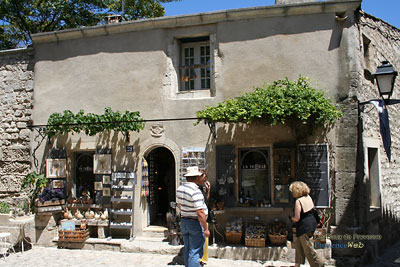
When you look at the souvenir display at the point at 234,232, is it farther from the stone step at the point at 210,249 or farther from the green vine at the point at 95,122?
the green vine at the point at 95,122

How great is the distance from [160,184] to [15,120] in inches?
154

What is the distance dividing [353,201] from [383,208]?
1694 mm

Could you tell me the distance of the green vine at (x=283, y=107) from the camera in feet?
20.9

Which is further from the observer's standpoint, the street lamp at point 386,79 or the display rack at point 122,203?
the display rack at point 122,203

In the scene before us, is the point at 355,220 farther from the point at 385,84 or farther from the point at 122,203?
the point at 122,203

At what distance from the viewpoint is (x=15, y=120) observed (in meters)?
9.15

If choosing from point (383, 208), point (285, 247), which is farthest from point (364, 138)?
point (285, 247)

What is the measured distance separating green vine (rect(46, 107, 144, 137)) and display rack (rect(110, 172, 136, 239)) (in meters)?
1.03

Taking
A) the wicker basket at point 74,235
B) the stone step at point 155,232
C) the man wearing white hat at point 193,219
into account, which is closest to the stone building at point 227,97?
the stone step at point 155,232

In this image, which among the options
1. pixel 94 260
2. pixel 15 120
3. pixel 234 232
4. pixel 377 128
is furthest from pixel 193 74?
pixel 15 120

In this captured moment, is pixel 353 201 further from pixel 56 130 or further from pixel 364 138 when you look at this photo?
pixel 56 130

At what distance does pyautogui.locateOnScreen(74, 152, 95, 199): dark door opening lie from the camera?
866 cm

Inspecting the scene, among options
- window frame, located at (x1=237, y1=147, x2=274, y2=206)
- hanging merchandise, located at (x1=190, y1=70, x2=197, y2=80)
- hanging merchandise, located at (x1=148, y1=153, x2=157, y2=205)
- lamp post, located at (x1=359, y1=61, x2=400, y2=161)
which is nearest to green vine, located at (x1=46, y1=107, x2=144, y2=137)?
hanging merchandise, located at (x1=148, y1=153, x2=157, y2=205)

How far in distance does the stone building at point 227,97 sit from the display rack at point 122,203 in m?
0.10
